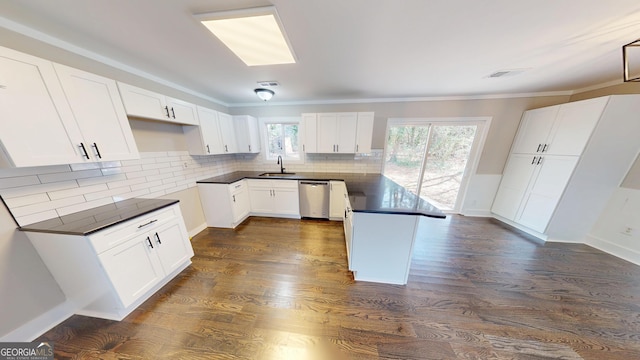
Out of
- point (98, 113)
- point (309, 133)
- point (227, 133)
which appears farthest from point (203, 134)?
point (309, 133)

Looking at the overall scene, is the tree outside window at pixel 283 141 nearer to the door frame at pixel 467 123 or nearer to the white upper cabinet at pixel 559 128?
the door frame at pixel 467 123

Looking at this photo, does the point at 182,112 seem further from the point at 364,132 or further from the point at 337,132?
the point at 364,132

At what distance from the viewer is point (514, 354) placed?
122cm

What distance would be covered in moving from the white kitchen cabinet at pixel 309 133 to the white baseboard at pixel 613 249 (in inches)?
177

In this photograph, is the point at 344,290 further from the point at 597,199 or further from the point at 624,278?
the point at 597,199

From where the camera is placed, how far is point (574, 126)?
2.30 m

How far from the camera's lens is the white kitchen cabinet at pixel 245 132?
10.7 feet

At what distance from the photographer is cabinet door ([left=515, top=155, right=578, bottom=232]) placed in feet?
7.86

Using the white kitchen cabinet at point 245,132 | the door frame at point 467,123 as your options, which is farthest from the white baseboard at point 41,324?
the door frame at point 467,123

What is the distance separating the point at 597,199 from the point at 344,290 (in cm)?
393

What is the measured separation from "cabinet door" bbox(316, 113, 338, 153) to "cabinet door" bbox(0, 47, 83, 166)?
2.70 m

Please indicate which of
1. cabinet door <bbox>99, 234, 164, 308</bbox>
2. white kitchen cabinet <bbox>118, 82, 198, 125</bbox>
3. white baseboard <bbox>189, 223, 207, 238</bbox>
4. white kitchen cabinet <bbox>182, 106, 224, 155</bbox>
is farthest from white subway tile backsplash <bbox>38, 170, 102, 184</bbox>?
white baseboard <bbox>189, 223, 207, 238</bbox>

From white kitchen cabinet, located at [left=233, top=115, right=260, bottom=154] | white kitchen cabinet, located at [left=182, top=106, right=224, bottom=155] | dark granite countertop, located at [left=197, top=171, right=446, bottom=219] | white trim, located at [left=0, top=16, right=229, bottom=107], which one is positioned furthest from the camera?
white kitchen cabinet, located at [left=233, top=115, right=260, bottom=154]

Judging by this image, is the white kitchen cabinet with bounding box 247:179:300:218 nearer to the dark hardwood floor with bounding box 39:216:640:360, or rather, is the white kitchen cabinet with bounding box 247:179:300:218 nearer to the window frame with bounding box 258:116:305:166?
the window frame with bounding box 258:116:305:166
